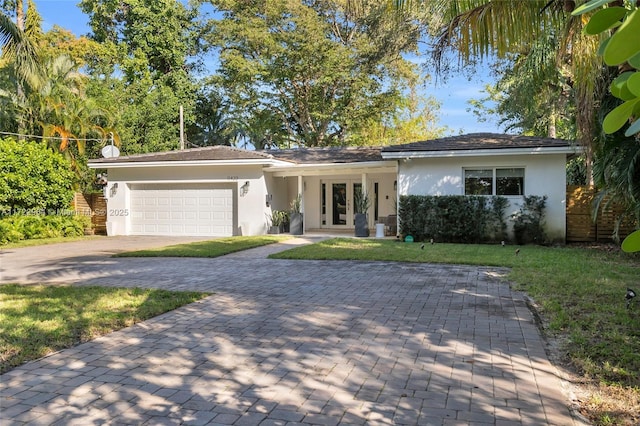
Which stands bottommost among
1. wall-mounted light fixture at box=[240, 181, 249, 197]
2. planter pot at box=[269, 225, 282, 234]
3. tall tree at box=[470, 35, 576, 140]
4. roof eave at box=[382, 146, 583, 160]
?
planter pot at box=[269, 225, 282, 234]

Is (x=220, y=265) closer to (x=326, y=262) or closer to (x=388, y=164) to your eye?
(x=326, y=262)

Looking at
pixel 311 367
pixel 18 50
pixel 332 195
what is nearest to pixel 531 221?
pixel 332 195

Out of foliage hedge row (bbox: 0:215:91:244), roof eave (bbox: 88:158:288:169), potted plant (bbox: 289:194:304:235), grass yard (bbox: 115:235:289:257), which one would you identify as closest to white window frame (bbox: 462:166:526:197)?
potted plant (bbox: 289:194:304:235)

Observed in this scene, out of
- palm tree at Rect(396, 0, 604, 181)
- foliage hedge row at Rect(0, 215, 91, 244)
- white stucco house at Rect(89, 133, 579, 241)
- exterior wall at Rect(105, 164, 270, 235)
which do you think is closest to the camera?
palm tree at Rect(396, 0, 604, 181)

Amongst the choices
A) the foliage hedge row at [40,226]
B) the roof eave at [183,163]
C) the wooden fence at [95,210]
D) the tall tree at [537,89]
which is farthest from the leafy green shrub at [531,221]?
the foliage hedge row at [40,226]

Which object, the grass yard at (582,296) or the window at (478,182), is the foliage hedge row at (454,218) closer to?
the window at (478,182)

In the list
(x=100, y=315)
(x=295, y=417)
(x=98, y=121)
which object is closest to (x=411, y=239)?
(x=100, y=315)

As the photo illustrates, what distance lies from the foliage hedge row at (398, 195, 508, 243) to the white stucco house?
2.23 ft

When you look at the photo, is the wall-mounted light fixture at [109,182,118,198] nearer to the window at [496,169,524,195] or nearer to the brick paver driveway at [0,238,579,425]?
the brick paver driveway at [0,238,579,425]

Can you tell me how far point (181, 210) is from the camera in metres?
19.5

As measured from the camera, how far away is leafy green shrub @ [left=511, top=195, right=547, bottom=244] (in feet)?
48.5

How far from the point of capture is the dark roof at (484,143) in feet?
48.5

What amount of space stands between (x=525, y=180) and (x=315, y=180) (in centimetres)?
921

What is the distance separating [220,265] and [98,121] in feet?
53.6
